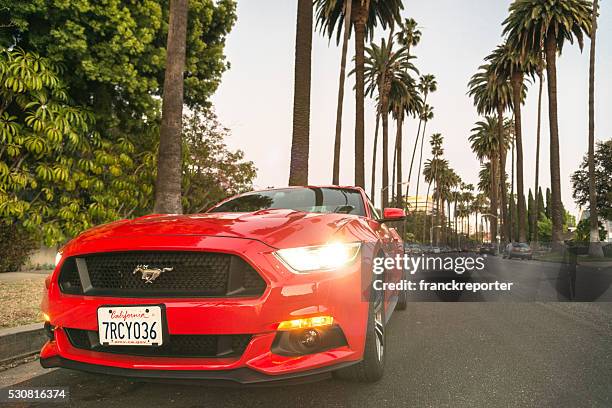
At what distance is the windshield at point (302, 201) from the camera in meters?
4.54

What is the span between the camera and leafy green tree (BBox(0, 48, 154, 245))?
10.3 m

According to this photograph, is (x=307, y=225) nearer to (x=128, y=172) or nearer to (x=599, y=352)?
(x=599, y=352)

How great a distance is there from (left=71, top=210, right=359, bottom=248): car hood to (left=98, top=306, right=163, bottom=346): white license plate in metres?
0.49

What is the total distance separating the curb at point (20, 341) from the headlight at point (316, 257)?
298 cm

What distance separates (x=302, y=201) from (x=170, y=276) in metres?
2.15

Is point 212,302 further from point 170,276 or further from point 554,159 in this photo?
point 554,159

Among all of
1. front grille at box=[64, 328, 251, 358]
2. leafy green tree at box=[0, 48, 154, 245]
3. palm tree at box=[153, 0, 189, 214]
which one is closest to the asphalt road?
front grille at box=[64, 328, 251, 358]

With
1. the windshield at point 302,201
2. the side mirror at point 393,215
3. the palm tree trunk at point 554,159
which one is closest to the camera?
the windshield at point 302,201

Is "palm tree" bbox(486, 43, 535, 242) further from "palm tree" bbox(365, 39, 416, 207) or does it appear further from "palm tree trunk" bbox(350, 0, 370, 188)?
"palm tree trunk" bbox(350, 0, 370, 188)

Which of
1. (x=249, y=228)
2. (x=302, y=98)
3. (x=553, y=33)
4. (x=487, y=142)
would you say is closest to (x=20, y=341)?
(x=249, y=228)

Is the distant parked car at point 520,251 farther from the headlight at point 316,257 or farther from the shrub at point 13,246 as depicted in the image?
the headlight at point 316,257

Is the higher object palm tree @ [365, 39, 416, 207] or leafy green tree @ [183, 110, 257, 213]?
palm tree @ [365, 39, 416, 207]

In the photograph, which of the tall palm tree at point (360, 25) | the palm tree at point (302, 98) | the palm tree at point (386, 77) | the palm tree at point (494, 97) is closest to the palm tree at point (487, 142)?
the palm tree at point (494, 97)

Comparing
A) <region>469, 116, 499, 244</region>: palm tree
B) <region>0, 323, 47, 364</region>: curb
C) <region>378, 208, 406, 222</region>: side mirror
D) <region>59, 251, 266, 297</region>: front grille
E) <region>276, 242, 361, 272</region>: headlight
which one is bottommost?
<region>0, 323, 47, 364</region>: curb
